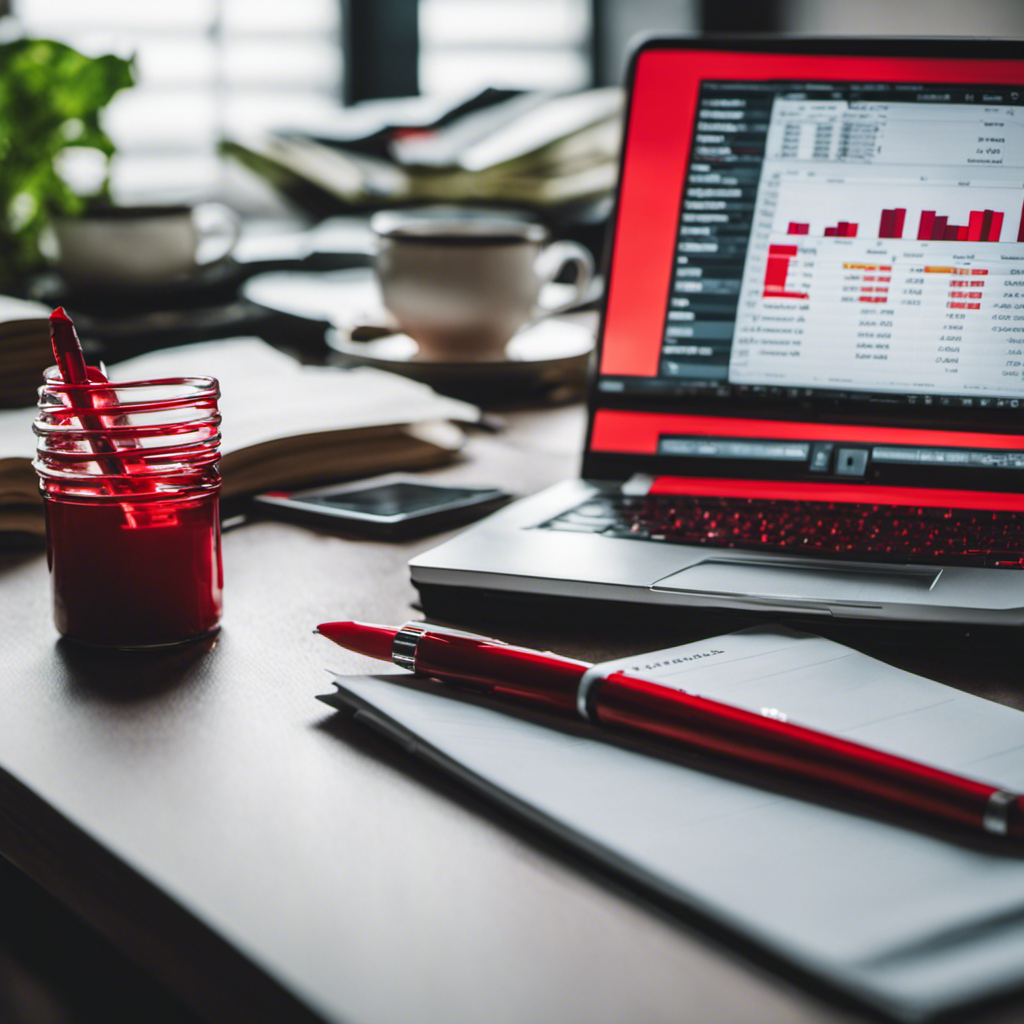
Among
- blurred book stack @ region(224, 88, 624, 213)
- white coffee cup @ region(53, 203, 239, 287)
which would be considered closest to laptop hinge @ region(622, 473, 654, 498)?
white coffee cup @ region(53, 203, 239, 287)

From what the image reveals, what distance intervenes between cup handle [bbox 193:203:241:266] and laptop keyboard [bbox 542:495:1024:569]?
76cm

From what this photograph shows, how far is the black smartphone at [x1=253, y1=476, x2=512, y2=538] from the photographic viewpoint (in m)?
0.67

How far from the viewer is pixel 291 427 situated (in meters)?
0.75

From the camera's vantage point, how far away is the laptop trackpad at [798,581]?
0.51 m

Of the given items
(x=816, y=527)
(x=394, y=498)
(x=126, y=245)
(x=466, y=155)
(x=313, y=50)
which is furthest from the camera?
(x=313, y=50)

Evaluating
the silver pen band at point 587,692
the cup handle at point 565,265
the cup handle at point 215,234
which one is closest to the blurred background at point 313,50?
the cup handle at point 215,234

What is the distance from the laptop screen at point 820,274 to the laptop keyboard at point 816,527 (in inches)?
1.5

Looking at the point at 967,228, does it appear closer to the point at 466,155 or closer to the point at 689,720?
the point at 689,720

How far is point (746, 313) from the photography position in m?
0.71

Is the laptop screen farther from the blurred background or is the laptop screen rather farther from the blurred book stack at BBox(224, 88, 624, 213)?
the blurred background

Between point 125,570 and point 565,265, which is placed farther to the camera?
point 565,265

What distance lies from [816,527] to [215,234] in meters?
0.89

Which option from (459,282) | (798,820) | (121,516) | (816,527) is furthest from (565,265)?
(798,820)

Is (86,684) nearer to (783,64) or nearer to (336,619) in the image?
(336,619)
